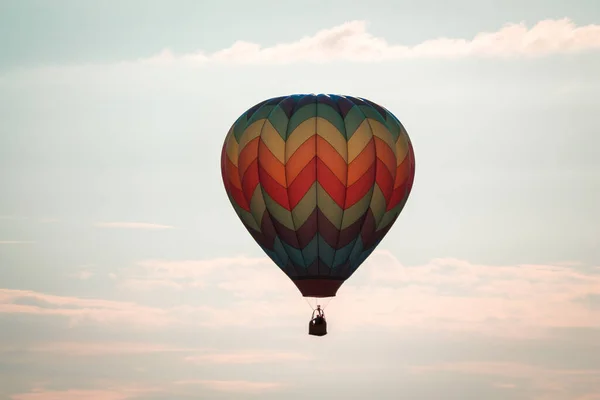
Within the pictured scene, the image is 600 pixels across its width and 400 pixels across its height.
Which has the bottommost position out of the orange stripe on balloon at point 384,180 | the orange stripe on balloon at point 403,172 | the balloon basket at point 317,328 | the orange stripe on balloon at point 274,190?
the balloon basket at point 317,328

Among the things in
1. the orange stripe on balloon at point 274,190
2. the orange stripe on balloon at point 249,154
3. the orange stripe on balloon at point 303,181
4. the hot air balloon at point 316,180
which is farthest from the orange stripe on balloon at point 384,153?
the orange stripe on balloon at point 249,154

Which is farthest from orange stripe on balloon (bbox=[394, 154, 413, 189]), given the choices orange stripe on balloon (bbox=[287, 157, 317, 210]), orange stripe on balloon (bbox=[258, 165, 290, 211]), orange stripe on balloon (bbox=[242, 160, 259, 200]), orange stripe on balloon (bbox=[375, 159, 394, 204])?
orange stripe on balloon (bbox=[242, 160, 259, 200])

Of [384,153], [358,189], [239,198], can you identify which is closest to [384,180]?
[384,153]

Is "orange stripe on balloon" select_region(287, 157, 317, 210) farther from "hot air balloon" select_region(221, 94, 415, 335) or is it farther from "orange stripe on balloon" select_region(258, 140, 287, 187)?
"orange stripe on balloon" select_region(258, 140, 287, 187)

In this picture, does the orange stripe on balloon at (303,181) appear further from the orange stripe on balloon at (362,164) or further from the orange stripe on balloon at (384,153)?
the orange stripe on balloon at (384,153)

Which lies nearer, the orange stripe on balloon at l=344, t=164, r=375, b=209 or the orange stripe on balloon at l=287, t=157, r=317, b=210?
the orange stripe on balloon at l=287, t=157, r=317, b=210

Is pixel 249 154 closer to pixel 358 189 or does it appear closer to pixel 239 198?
pixel 239 198

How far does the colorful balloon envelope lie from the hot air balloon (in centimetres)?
4

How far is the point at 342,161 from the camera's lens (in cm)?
11744

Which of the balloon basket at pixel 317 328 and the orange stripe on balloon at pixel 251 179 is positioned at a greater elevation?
the orange stripe on balloon at pixel 251 179

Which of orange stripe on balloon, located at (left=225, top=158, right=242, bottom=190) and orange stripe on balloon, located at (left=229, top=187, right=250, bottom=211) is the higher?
orange stripe on balloon, located at (left=225, top=158, right=242, bottom=190)

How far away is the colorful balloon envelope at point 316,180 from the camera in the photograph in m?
117

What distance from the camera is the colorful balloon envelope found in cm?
11738

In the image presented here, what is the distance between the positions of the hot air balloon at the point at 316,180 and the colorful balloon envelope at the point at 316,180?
41mm
